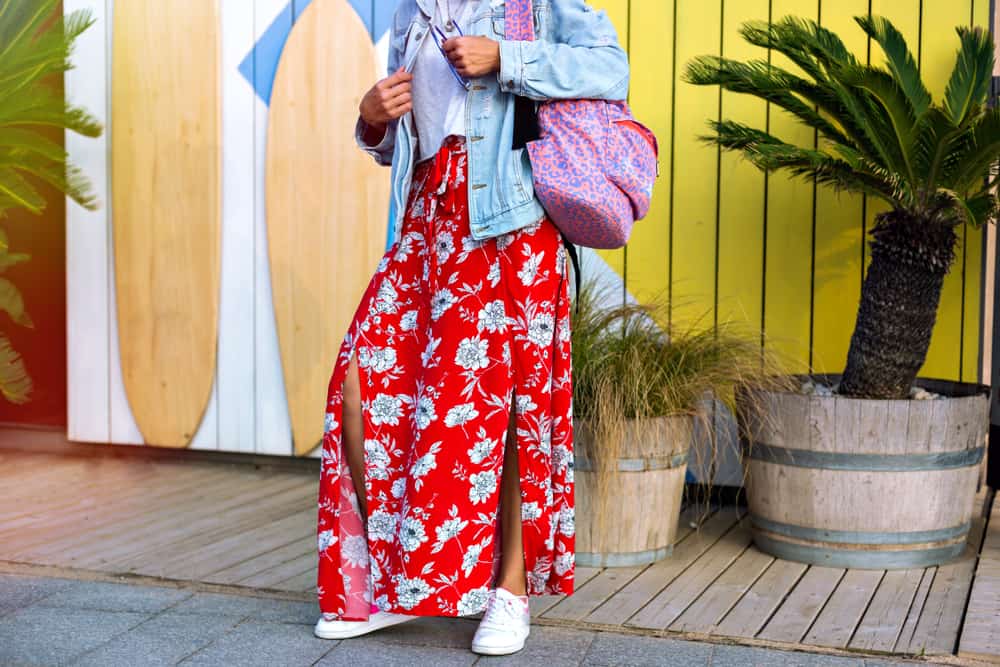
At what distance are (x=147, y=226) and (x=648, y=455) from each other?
2360 mm

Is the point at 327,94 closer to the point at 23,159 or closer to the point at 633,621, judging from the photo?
the point at 23,159

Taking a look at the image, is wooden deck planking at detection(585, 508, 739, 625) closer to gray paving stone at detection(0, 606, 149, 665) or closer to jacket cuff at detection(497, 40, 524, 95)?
gray paving stone at detection(0, 606, 149, 665)

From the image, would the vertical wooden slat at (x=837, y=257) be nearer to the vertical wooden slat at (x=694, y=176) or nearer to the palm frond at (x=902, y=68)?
the vertical wooden slat at (x=694, y=176)

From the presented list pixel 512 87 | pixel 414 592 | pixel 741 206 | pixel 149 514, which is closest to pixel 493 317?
pixel 512 87

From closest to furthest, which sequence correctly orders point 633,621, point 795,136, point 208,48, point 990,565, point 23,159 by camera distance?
point 633,621
point 990,565
point 795,136
point 23,159
point 208,48

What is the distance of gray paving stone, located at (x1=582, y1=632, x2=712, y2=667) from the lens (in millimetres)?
2342

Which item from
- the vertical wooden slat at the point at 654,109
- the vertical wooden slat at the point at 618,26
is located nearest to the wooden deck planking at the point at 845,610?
the vertical wooden slat at the point at 654,109

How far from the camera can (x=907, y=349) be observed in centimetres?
309

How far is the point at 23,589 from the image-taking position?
9.36 feet

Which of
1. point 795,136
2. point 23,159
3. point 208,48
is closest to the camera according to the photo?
point 795,136

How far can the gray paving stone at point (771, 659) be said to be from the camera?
2320 millimetres

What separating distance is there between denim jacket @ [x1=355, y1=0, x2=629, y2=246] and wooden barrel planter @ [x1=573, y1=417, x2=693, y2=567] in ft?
2.91

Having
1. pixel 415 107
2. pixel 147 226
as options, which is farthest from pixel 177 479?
pixel 415 107

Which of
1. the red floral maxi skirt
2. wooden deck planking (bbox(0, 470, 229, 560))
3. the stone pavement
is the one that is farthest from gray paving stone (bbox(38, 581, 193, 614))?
the red floral maxi skirt
